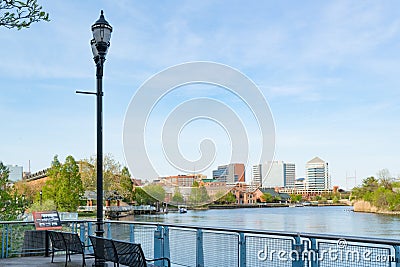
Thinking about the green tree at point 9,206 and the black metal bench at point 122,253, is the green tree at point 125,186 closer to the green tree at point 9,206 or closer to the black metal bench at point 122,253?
the green tree at point 9,206

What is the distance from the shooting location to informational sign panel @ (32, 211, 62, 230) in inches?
502

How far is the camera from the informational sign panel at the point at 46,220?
41.8 ft

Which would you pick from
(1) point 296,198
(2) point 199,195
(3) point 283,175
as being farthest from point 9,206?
(1) point 296,198

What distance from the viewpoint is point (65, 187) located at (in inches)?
2245

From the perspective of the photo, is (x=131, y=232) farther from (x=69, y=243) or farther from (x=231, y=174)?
(x=231, y=174)

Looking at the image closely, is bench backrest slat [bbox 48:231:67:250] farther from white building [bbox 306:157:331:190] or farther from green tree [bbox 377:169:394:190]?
white building [bbox 306:157:331:190]

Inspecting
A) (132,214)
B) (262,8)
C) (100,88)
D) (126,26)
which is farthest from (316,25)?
(100,88)

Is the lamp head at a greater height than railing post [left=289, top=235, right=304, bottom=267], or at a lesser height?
greater

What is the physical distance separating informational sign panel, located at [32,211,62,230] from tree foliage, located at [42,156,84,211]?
146ft

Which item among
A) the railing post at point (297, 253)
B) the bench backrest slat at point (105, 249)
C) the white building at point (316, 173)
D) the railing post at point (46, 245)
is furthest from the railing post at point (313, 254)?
the white building at point (316, 173)

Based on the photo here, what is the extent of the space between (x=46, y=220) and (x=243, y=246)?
638 centimetres

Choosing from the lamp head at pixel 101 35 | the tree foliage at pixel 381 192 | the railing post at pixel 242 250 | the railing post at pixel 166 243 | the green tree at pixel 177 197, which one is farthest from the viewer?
the tree foliage at pixel 381 192

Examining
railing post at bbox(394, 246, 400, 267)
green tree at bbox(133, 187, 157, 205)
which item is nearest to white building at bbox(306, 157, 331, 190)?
green tree at bbox(133, 187, 157, 205)

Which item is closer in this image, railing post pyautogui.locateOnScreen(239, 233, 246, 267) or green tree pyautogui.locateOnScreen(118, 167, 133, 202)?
railing post pyautogui.locateOnScreen(239, 233, 246, 267)
